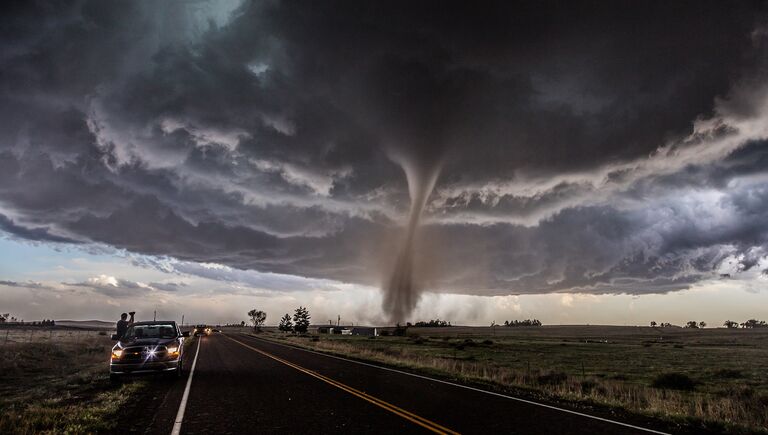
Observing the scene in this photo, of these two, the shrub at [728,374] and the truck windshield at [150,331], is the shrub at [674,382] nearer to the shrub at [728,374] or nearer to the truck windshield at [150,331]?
the shrub at [728,374]

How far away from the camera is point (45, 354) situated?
3628cm

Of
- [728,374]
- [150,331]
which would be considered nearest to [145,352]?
[150,331]

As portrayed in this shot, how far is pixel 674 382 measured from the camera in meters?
31.0

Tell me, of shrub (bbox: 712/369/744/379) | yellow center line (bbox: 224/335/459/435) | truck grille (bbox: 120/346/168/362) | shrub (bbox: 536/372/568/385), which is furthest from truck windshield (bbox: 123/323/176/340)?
shrub (bbox: 712/369/744/379)

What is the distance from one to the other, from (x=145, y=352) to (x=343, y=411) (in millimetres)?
8701

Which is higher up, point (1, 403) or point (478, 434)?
point (478, 434)

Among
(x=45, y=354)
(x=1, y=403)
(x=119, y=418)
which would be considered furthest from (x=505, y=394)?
(x=45, y=354)

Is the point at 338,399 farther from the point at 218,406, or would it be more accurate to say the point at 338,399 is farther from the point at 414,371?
the point at 414,371

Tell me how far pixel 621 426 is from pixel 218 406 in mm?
9317

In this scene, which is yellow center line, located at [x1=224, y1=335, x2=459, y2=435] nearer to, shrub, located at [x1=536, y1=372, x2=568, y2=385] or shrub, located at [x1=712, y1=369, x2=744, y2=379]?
shrub, located at [x1=536, y1=372, x2=568, y2=385]

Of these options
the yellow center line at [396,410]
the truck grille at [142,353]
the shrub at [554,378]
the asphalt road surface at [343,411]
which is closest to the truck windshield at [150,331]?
the truck grille at [142,353]

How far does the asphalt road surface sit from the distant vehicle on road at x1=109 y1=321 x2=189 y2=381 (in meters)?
0.97

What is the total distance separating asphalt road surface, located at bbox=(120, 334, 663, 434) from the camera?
8664 millimetres

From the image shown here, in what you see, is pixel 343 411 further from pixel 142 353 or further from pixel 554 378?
pixel 554 378
